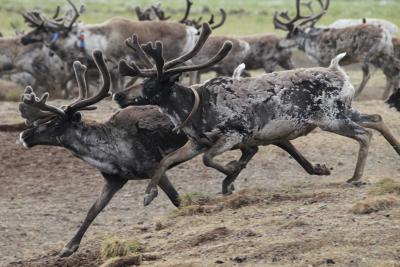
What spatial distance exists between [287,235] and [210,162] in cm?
164

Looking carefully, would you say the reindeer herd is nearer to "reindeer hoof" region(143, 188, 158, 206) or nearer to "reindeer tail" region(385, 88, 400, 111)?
"reindeer hoof" region(143, 188, 158, 206)

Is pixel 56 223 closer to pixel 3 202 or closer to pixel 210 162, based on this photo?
pixel 3 202

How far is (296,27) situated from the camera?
21.2 m

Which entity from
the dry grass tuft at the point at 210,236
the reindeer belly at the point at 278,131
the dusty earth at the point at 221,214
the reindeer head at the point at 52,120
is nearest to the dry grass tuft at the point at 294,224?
the dusty earth at the point at 221,214

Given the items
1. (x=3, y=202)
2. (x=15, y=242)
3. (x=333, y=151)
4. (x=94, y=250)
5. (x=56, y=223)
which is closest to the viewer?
(x=94, y=250)

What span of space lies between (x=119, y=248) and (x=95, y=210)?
119 centimetres

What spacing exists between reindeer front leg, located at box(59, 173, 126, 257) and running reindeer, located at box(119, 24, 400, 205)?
0.60m

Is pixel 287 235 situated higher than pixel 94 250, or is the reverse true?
pixel 287 235

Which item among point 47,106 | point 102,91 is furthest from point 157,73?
point 47,106

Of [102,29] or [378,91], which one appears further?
[378,91]

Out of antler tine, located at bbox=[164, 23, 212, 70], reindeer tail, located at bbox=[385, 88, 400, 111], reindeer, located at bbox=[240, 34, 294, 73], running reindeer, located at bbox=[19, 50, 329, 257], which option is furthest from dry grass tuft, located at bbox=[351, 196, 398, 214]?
reindeer, located at bbox=[240, 34, 294, 73]

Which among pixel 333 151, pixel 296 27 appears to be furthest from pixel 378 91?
pixel 333 151

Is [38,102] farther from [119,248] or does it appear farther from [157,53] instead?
[119,248]

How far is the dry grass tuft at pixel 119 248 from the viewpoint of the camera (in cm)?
820
